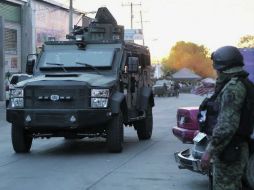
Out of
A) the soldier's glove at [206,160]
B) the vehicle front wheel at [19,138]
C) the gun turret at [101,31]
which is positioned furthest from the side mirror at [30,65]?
the soldier's glove at [206,160]

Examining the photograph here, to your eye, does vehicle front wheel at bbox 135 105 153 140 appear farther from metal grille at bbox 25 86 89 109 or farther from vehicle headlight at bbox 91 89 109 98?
metal grille at bbox 25 86 89 109

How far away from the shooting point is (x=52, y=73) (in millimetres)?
12586

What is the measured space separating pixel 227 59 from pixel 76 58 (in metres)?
8.42

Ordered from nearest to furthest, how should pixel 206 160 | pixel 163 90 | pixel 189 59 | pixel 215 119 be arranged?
pixel 206 160
pixel 215 119
pixel 163 90
pixel 189 59

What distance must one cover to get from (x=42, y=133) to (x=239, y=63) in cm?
784

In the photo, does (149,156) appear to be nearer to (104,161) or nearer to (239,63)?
(104,161)

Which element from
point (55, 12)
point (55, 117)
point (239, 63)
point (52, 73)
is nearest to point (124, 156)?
point (55, 117)

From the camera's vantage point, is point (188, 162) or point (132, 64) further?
point (132, 64)

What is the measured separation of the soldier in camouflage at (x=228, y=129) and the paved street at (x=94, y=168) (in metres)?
3.67

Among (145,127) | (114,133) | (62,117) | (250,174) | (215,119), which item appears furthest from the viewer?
(145,127)

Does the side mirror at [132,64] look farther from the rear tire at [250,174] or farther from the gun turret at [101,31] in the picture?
the rear tire at [250,174]

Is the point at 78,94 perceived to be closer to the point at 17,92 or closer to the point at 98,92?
the point at 98,92

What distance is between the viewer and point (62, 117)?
1131 centimetres

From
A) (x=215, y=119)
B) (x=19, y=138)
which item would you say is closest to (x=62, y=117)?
(x=19, y=138)
